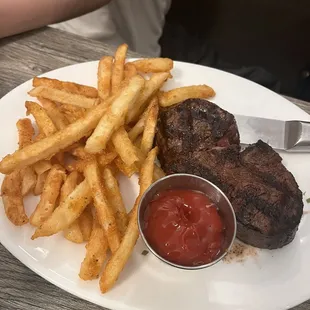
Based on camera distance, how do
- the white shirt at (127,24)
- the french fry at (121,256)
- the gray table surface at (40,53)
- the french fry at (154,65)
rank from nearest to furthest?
1. the french fry at (121,256)
2. the french fry at (154,65)
3. the gray table surface at (40,53)
4. the white shirt at (127,24)

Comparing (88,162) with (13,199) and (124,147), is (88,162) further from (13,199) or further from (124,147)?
(13,199)

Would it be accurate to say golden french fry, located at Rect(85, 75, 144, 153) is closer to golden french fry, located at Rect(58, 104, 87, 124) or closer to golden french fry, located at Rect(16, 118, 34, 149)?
golden french fry, located at Rect(58, 104, 87, 124)

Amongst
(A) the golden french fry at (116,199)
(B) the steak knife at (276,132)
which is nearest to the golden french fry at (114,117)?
(A) the golden french fry at (116,199)

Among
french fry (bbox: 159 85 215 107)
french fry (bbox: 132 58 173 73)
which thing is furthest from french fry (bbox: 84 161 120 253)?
french fry (bbox: 132 58 173 73)

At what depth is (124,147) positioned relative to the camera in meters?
2.07

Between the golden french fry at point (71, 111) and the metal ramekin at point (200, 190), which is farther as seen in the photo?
the golden french fry at point (71, 111)

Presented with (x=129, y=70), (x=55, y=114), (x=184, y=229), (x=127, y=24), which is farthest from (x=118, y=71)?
(x=127, y=24)

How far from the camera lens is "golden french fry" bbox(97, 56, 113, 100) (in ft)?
7.58

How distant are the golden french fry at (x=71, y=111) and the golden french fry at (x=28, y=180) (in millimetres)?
300

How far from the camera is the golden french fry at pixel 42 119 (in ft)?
7.07

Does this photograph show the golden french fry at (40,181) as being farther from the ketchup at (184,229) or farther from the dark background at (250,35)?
the dark background at (250,35)

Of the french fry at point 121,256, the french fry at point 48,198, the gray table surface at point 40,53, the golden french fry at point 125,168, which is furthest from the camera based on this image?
the gray table surface at point 40,53

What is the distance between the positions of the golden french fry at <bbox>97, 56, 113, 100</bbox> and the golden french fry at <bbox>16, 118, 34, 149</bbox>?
0.34m

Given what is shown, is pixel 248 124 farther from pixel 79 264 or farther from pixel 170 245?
pixel 79 264
